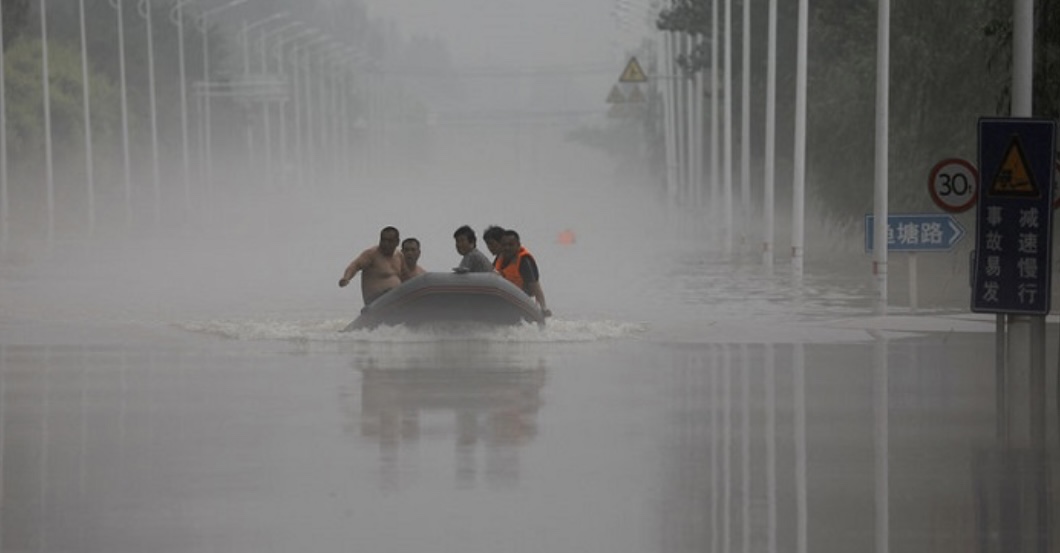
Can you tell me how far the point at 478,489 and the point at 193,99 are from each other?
155667mm

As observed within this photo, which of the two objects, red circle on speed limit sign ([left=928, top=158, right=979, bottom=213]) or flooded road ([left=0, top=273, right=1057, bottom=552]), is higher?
red circle on speed limit sign ([left=928, top=158, right=979, bottom=213])

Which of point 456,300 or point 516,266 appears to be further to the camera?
point 516,266

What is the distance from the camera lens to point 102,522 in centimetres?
1578

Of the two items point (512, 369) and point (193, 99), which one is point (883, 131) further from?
point (193, 99)

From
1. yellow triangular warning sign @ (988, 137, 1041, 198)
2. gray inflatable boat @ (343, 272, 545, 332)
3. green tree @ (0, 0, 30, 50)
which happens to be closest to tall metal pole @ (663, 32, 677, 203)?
green tree @ (0, 0, 30, 50)

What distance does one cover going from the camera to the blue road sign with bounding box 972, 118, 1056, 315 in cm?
2077

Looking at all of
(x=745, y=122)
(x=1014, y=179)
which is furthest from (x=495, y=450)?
(x=745, y=122)

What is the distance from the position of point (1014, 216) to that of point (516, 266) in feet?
48.3

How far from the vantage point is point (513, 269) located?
35312mm

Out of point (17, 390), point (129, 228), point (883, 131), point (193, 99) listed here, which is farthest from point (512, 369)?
point (193, 99)

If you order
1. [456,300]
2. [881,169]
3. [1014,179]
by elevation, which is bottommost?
[456,300]

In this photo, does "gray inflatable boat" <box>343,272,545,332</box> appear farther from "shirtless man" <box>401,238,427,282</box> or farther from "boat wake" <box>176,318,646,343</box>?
"shirtless man" <box>401,238,427,282</box>

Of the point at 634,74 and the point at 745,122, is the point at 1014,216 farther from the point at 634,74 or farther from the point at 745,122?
the point at 634,74

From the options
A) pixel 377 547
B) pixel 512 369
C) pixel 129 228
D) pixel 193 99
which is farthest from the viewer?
pixel 193 99
